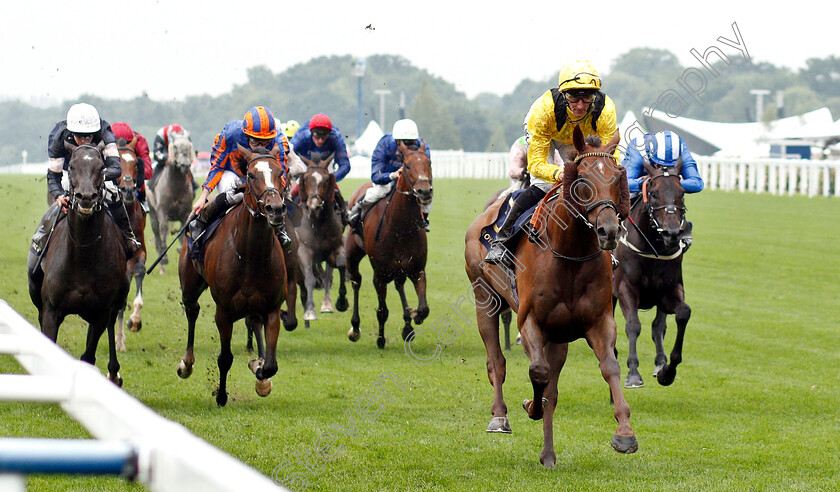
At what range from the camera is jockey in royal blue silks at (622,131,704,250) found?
8562 millimetres

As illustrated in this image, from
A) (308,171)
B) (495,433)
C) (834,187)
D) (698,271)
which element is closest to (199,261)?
(495,433)

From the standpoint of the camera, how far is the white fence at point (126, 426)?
1616 mm

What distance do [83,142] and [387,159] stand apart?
398 centimetres

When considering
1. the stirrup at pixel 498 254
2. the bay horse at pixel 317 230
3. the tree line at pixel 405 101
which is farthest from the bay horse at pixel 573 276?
the tree line at pixel 405 101

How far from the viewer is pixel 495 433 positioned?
7.11 meters

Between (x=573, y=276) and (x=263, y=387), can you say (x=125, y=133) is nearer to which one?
(x=263, y=387)

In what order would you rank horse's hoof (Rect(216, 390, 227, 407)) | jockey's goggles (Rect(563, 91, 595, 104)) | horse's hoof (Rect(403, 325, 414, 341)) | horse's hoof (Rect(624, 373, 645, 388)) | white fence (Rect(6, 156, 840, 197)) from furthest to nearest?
white fence (Rect(6, 156, 840, 197)) → horse's hoof (Rect(403, 325, 414, 341)) → horse's hoof (Rect(624, 373, 645, 388)) → horse's hoof (Rect(216, 390, 227, 407)) → jockey's goggles (Rect(563, 91, 595, 104))

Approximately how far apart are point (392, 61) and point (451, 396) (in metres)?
68.8

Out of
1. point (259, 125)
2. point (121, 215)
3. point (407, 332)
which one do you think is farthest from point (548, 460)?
point (407, 332)

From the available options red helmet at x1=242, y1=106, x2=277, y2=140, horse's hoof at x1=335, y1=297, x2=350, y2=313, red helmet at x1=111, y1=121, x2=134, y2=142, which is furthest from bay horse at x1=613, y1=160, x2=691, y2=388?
red helmet at x1=111, y1=121, x2=134, y2=142

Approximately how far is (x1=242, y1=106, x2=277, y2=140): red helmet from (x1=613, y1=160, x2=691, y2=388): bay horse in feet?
9.99

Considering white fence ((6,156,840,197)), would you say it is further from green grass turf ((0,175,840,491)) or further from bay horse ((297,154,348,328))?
bay horse ((297,154,348,328))

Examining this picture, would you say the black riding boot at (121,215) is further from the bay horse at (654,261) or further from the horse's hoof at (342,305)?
the horse's hoof at (342,305)

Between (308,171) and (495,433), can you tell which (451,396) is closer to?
(495,433)
